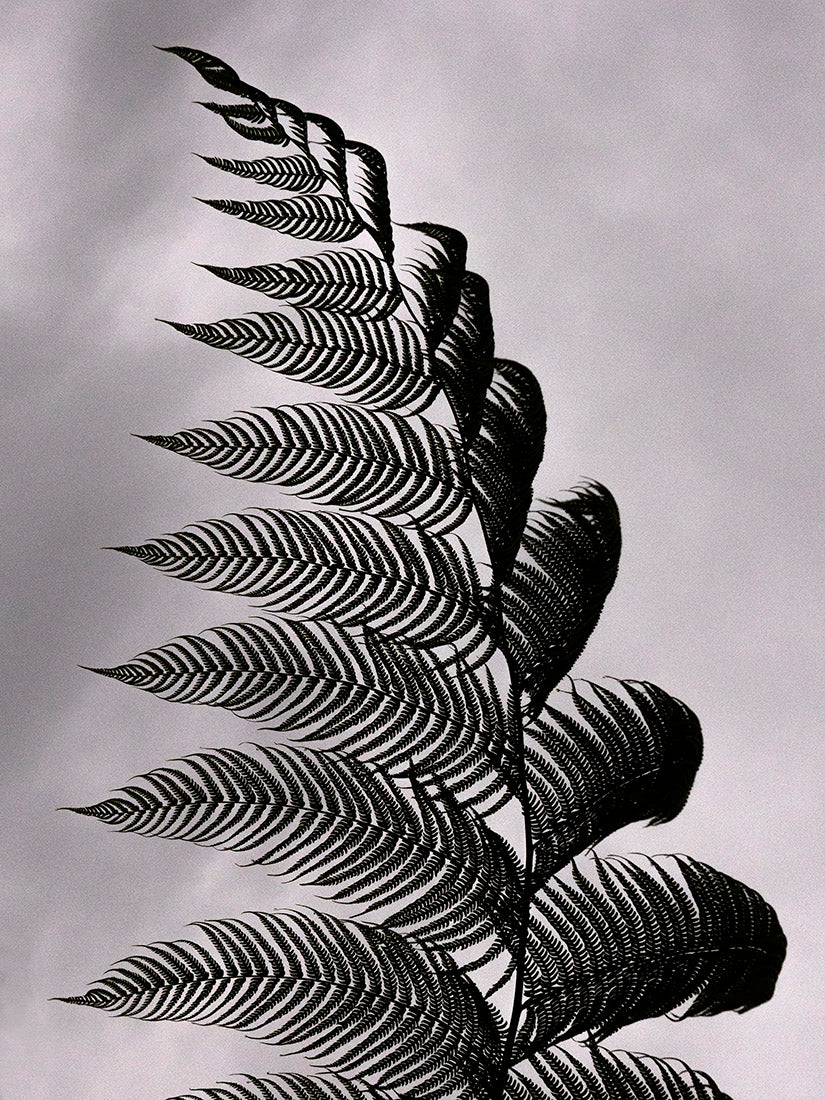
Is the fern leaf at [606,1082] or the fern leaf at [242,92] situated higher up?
the fern leaf at [242,92]

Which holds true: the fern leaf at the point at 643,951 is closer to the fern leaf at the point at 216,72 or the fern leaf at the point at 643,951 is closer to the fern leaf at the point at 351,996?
the fern leaf at the point at 351,996

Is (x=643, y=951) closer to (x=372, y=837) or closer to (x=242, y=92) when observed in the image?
(x=372, y=837)

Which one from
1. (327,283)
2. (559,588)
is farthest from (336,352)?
(559,588)

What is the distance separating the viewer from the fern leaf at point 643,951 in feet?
6.29

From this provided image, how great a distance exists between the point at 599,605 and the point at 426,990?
2.54ft

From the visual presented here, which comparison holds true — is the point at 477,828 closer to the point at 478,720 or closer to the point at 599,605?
the point at 478,720

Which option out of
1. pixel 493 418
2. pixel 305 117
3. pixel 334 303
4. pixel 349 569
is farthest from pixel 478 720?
pixel 305 117

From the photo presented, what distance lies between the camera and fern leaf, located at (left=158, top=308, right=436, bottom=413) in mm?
2330

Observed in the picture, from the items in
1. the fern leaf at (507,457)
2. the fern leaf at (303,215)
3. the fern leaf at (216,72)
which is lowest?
the fern leaf at (507,457)

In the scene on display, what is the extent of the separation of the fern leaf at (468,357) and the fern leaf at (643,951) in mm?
915

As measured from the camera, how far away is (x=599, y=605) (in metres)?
2.13

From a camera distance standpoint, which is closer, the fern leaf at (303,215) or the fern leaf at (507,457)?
the fern leaf at (507,457)

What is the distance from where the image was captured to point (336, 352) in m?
2.34

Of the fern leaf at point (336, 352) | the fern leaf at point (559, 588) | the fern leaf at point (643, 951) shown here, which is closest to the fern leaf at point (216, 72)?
the fern leaf at point (336, 352)
